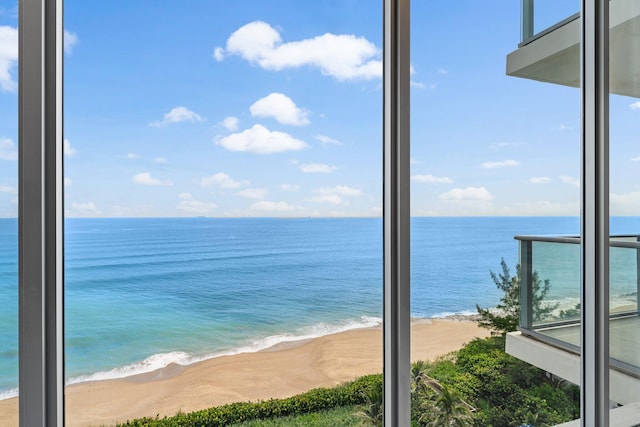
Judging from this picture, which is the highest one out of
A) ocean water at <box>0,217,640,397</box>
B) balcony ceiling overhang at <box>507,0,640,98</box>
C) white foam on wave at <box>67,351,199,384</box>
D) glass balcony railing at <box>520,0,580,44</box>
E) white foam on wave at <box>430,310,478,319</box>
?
glass balcony railing at <box>520,0,580,44</box>

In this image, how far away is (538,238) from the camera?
5.64ft

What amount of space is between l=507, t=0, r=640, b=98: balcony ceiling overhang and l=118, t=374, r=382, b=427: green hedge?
4.36 ft

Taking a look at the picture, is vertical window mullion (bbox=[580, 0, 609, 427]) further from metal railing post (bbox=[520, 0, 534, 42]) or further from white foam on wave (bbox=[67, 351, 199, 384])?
white foam on wave (bbox=[67, 351, 199, 384])

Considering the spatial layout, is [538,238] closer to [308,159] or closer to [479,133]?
[479,133]

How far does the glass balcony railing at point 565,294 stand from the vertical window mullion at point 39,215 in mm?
1553

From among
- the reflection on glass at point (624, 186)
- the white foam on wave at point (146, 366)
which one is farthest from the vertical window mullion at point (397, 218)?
the reflection on glass at point (624, 186)

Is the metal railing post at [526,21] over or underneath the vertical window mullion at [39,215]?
over

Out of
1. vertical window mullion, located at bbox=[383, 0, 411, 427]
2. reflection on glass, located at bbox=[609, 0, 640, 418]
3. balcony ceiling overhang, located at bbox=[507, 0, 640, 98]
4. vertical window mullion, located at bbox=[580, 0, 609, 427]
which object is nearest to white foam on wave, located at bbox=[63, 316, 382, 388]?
vertical window mullion, located at bbox=[383, 0, 411, 427]

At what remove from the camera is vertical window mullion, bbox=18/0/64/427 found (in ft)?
2.90

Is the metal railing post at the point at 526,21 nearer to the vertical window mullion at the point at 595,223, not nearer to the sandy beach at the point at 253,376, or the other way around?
the vertical window mullion at the point at 595,223

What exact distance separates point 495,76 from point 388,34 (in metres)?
0.65

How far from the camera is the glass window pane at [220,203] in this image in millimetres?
1307

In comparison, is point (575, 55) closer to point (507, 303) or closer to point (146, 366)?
point (507, 303)

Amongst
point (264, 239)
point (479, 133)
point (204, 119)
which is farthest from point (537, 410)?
point (204, 119)
